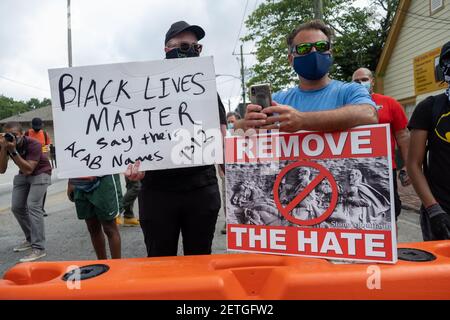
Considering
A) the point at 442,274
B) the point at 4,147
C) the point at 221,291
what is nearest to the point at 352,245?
the point at 442,274

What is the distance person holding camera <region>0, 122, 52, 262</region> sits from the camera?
4.39 meters

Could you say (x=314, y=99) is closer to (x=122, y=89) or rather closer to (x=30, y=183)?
(x=122, y=89)

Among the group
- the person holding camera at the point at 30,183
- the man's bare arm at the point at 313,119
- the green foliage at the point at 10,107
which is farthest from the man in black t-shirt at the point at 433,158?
the green foliage at the point at 10,107

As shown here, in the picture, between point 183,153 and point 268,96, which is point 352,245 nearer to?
point 268,96

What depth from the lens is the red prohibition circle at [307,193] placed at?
149 cm

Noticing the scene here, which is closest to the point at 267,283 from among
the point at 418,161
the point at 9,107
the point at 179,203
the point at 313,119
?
the point at 313,119

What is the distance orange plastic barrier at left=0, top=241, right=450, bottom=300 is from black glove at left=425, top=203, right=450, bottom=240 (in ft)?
2.14

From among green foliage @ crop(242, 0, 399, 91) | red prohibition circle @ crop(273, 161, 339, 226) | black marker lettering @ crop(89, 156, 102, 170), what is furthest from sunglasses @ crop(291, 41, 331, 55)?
green foliage @ crop(242, 0, 399, 91)

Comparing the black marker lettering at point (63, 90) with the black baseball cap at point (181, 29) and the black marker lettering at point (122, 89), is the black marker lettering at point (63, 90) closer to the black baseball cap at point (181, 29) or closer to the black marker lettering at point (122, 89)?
the black marker lettering at point (122, 89)

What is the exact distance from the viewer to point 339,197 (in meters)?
1.48

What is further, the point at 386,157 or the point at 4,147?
the point at 4,147

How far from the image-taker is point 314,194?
1514mm

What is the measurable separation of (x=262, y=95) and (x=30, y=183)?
4156 millimetres
